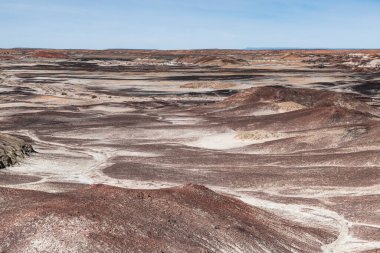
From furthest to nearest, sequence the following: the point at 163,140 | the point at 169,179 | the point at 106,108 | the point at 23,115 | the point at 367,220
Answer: the point at 106,108, the point at 23,115, the point at 163,140, the point at 169,179, the point at 367,220

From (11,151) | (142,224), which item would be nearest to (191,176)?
(11,151)

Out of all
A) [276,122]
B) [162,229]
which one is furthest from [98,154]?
[162,229]

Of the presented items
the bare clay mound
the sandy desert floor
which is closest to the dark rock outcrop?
the sandy desert floor

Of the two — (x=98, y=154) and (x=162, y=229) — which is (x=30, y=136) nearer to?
Result: (x=98, y=154)

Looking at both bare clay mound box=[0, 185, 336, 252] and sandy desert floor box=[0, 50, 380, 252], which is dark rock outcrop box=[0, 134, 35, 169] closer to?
sandy desert floor box=[0, 50, 380, 252]

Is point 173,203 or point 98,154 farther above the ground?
point 173,203

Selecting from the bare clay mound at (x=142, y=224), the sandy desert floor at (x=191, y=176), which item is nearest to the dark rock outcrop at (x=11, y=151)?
the sandy desert floor at (x=191, y=176)

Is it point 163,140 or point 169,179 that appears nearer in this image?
point 169,179

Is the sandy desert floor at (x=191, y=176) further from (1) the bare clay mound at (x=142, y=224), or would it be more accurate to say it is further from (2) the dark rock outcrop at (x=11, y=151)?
(2) the dark rock outcrop at (x=11, y=151)
